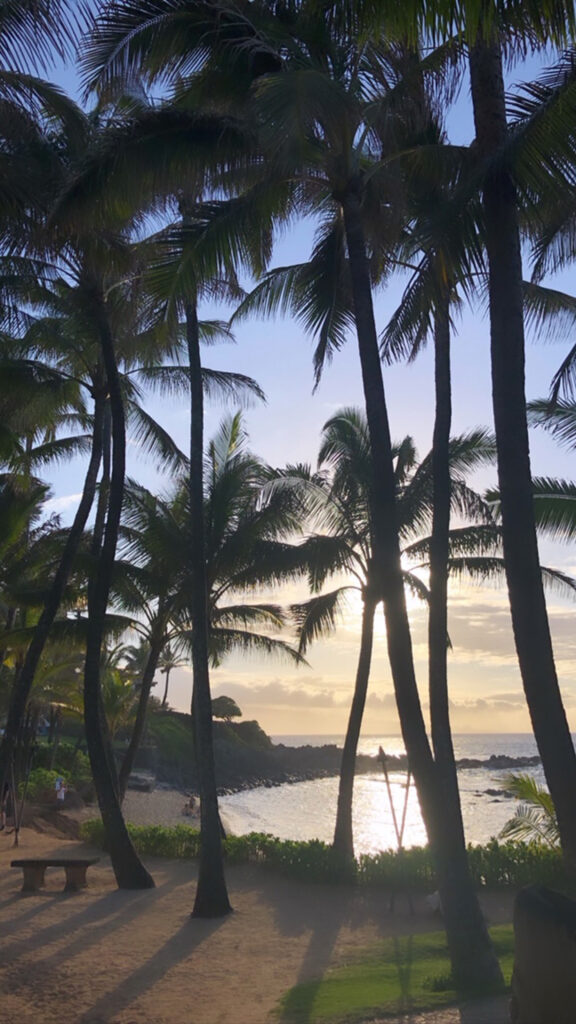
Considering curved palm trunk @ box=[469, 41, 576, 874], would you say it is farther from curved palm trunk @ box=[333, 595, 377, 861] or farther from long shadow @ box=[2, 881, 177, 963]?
curved palm trunk @ box=[333, 595, 377, 861]

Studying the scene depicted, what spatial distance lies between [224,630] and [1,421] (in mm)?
6960

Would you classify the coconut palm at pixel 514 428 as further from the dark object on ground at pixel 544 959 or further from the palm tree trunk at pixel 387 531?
the palm tree trunk at pixel 387 531

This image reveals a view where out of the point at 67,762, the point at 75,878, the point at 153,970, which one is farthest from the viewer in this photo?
the point at 67,762

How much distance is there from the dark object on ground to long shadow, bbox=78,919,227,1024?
480 centimetres

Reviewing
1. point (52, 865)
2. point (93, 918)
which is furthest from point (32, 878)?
point (93, 918)

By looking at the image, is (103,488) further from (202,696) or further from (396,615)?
(396,615)

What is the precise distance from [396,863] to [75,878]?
17.8ft

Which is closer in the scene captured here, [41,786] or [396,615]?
[396,615]

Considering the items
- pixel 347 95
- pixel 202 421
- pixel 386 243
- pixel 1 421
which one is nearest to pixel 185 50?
pixel 347 95

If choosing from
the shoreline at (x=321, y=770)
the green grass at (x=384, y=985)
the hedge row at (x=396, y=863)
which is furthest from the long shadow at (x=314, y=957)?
the shoreline at (x=321, y=770)

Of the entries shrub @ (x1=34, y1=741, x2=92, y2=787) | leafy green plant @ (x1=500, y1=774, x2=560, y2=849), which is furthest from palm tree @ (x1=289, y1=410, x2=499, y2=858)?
shrub @ (x1=34, y1=741, x2=92, y2=787)

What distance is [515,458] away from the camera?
8.03m

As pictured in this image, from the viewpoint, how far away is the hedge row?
48.7 feet

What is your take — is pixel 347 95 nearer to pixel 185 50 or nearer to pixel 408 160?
pixel 408 160
